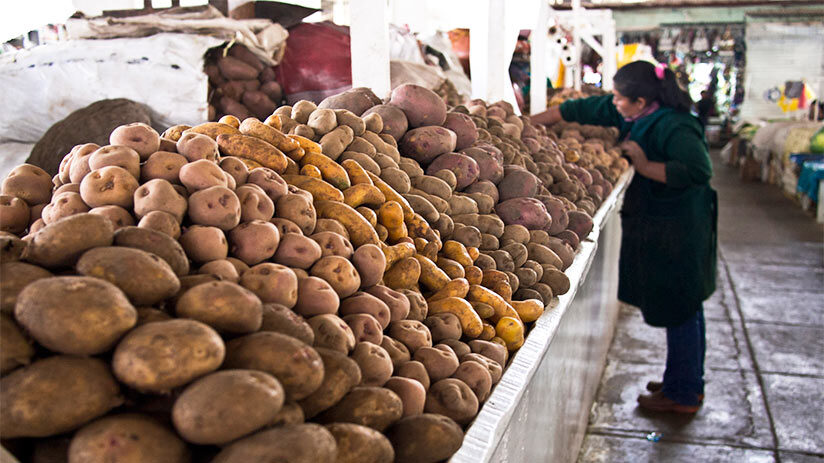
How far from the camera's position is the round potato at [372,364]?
1.26 meters

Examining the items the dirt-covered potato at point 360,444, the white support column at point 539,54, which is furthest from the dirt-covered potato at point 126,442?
the white support column at point 539,54

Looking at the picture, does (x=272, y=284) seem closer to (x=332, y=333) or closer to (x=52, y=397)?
(x=332, y=333)

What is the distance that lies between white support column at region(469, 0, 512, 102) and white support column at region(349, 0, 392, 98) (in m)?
1.51

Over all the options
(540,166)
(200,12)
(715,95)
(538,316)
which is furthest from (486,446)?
(715,95)

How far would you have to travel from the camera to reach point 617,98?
3.87m

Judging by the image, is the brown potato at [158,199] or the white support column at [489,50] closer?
the brown potato at [158,199]

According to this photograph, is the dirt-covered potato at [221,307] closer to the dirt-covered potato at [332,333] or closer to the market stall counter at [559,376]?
the dirt-covered potato at [332,333]

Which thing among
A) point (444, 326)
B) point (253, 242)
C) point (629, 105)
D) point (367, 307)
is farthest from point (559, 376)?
point (629, 105)

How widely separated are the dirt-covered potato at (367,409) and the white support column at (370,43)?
2235mm

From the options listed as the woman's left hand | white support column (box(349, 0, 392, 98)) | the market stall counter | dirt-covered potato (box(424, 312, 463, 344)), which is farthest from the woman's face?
dirt-covered potato (box(424, 312, 463, 344))

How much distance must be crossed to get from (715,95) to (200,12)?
734 inches

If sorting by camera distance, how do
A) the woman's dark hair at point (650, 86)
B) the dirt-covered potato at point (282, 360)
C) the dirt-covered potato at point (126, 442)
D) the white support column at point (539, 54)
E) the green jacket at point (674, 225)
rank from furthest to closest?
the white support column at point (539, 54) < the woman's dark hair at point (650, 86) < the green jacket at point (674, 225) < the dirt-covered potato at point (282, 360) < the dirt-covered potato at point (126, 442)

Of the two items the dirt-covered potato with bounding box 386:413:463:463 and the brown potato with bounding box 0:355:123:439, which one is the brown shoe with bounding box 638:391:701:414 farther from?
the brown potato with bounding box 0:355:123:439

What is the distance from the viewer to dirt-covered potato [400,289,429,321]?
160 cm
